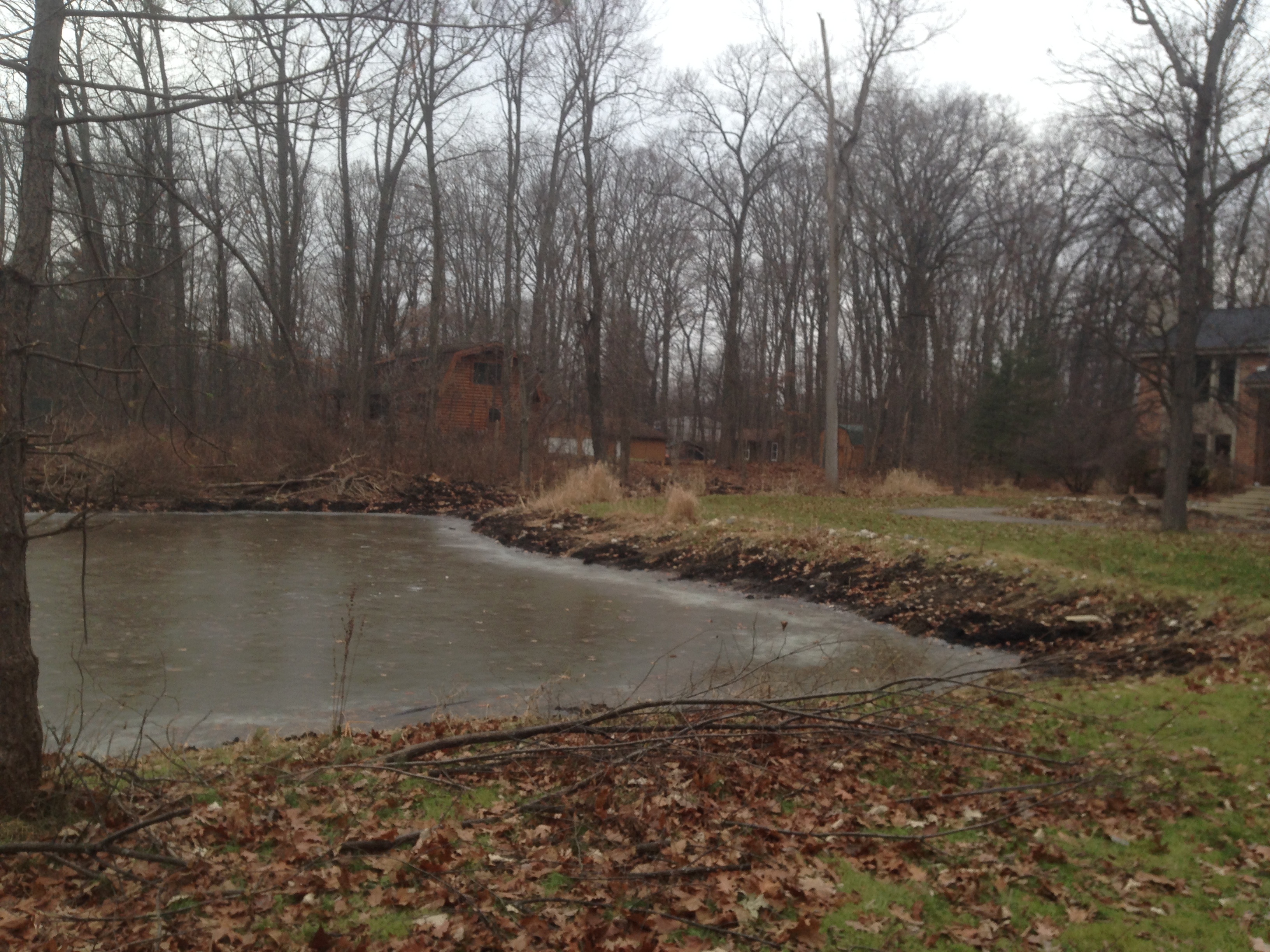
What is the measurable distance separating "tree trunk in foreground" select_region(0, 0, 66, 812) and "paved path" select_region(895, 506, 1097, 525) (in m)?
16.3

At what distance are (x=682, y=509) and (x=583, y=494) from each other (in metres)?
Result: 5.14

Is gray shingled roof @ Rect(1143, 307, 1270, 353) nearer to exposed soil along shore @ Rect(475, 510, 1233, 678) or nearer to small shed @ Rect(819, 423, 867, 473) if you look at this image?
exposed soil along shore @ Rect(475, 510, 1233, 678)

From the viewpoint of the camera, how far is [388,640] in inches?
428

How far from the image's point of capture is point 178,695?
822 centimetres

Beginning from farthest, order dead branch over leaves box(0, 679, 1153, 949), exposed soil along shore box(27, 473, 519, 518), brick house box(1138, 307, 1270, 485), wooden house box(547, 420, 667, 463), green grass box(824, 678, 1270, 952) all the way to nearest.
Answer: wooden house box(547, 420, 667, 463) < exposed soil along shore box(27, 473, 519, 518) < brick house box(1138, 307, 1270, 485) < green grass box(824, 678, 1270, 952) < dead branch over leaves box(0, 679, 1153, 949)

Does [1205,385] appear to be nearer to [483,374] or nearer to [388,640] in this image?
[388,640]

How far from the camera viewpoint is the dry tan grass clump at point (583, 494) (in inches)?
939

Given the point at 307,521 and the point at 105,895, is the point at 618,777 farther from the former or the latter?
the point at 307,521

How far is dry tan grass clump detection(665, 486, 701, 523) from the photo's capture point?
1942 cm

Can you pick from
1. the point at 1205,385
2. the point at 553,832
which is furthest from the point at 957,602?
the point at 1205,385

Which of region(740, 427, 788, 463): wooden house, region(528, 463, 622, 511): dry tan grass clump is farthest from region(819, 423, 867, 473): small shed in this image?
region(528, 463, 622, 511): dry tan grass clump

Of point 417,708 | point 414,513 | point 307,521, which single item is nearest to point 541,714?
point 417,708

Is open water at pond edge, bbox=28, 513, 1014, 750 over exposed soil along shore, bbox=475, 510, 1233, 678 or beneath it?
beneath

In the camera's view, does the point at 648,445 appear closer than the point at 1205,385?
No
